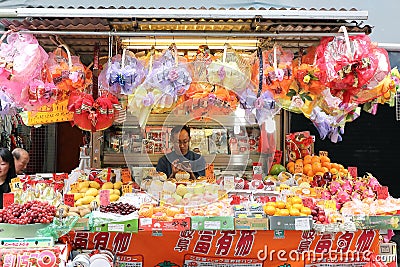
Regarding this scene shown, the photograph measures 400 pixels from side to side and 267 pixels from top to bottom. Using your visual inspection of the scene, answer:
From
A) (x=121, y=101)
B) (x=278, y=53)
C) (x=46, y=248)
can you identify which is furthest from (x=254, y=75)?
(x=46, y=248)

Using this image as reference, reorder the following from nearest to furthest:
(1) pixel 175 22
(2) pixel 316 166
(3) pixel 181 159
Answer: (1) pixel 175 22 → (3) pixel 181 159 → (2) pixel 316 166

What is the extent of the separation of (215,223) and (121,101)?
1.43 meters

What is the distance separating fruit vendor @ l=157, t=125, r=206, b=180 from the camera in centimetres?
447

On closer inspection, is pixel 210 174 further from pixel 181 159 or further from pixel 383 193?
pixel 383 193

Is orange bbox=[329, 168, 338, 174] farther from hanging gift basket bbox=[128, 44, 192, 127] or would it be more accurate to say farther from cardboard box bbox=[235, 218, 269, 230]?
hanging gift basket bbox=[128, 44, 192, 127]

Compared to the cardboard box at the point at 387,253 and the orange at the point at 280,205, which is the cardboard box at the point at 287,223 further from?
the cardboard box at the point at 387,253

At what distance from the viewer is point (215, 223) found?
3939 millimetres

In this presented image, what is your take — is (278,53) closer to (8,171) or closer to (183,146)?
(183,146)

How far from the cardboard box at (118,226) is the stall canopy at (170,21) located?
4.56 ft

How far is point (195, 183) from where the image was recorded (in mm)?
4664

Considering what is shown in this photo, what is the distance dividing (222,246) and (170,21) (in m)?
1.95

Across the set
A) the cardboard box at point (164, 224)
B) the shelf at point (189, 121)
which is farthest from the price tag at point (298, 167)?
the cardboard box at point (164, 224)

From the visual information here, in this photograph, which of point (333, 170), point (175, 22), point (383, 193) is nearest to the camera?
point (175, 22)

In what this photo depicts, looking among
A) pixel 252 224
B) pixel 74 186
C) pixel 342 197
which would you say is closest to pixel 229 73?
pixel 252 224
